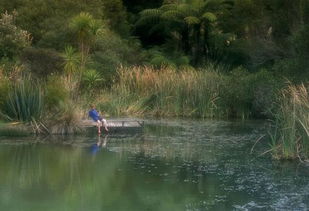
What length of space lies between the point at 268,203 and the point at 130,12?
1142 inches

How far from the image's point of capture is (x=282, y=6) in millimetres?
28891

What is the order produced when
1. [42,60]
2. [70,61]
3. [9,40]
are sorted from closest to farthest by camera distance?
[70,61], [42,60], [9,40]

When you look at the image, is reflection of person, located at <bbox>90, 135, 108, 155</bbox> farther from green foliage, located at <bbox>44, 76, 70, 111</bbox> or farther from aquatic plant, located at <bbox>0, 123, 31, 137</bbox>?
aquatic plant, located at <bbox>0, 123, 31, 137</bbox>

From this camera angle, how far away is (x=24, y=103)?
18.8 m

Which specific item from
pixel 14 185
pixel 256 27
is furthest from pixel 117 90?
pixel 14 185

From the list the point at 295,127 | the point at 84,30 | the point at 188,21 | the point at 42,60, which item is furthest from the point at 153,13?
the point at 295,127

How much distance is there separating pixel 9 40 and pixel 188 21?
8705mm

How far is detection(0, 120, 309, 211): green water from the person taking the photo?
1082 centimetres

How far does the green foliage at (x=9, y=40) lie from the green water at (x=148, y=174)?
8.75 metres

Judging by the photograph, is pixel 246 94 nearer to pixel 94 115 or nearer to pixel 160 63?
pixel 160 63

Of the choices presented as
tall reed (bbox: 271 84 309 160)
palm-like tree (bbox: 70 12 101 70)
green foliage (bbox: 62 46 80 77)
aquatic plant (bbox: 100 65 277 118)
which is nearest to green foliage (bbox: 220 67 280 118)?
aquatic plant (bbox: 100 65 277 118)

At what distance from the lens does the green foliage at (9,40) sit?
86.7 ft

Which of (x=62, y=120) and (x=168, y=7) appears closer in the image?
(x=62, y=120)

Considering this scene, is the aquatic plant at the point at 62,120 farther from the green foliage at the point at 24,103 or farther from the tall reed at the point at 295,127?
the tall reed at the point at 295,127
